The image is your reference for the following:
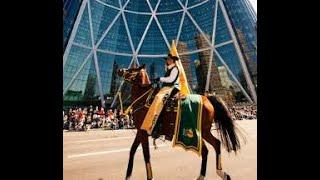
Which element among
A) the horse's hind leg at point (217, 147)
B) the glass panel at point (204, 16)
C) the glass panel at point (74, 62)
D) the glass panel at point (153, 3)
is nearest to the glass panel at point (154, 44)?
the glass panel at point (153, 3)

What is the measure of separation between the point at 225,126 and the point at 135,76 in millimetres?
1642

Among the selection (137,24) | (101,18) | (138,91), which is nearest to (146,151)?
(138,91)

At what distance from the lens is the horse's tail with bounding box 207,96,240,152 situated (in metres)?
5.77

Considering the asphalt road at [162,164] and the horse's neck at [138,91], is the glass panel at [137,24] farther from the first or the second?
the horse's neck at [138,91]

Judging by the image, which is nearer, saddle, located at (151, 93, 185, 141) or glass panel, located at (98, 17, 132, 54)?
saddle, located at (151, 93, 185, 141)

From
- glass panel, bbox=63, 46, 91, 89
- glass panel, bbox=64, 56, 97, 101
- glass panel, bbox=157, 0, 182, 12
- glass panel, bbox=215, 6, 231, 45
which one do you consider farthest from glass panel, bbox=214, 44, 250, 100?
glass panel, bbox=63, 46, 91, 89

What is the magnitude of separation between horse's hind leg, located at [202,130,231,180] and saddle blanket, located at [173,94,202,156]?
4.9 inches

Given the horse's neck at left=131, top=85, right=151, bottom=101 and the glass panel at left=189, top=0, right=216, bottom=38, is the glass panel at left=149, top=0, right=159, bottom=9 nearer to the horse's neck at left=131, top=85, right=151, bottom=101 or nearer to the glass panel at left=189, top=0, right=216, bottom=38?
the glass panel at left=189, top=0, right=216, bottom=38

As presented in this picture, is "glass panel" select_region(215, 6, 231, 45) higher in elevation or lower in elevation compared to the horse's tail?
higher

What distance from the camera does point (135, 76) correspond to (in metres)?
5.95
